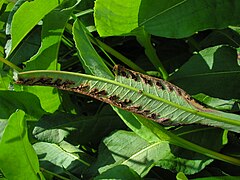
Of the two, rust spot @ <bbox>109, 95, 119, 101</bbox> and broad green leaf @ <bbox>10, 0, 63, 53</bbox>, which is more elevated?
broad green leaf @ <bbox>10, 0, 63, 53</bbox>

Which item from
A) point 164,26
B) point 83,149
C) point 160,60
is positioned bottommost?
point 83,149

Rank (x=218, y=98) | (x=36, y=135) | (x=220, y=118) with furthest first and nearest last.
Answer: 1. (x=36, y=135)
2. (x=218, y=98)
3. (x=220, y=118)

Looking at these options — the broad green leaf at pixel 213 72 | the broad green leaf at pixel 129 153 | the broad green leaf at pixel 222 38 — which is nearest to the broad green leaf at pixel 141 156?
the broad green leaf at pixel 129 153

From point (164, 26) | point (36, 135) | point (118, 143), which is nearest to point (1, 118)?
point (36, 135)

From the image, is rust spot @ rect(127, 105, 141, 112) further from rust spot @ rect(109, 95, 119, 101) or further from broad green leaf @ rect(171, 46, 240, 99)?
broad green leaf @ rect(171, 46, 240, 99)

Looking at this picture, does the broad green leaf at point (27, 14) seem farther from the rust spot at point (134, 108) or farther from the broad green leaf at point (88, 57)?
the rust spot at point (134, 108)

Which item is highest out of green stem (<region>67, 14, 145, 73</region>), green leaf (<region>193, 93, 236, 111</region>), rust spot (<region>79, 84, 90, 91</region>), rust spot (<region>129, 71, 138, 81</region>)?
rust spot (<region>129, 71, 138, 81</region>)

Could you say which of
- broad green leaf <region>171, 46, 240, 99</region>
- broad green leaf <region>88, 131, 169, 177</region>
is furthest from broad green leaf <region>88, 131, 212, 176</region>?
broad green leaf <region>171, 46, 240, 99</region>

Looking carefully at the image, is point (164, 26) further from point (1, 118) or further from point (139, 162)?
point (1, 118)
